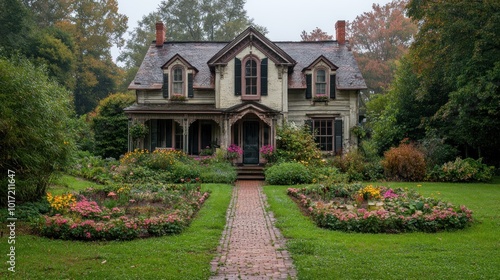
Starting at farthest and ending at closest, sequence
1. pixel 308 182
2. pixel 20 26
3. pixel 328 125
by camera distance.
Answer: pixel 20 26 → pixel 328 125 → pixel 308 182

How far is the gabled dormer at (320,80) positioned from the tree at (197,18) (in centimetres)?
2558

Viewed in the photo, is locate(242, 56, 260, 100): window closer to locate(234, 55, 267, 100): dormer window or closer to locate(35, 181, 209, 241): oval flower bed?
locate(234, 55, 267, 100): dormer window

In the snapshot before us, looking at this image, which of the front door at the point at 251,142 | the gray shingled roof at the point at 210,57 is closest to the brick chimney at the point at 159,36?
the gray shingled roof at the point at 210,57

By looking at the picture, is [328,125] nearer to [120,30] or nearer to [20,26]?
[20,26]

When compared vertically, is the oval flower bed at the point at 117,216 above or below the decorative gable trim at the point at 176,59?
below

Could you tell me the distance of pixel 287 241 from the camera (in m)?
8.50

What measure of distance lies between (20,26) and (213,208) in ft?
99.0

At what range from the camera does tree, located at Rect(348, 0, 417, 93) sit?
4344 centimetres

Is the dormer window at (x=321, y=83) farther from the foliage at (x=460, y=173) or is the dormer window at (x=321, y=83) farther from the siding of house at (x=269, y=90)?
the foliage at (x=460, y=173)

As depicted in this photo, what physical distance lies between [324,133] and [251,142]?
4.28 metres

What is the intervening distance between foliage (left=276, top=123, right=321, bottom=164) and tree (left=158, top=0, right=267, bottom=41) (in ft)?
91.6

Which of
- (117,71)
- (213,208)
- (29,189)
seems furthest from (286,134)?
(117,71)

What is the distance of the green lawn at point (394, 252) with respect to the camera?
6.43 m

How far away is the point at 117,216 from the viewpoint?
9922mm
